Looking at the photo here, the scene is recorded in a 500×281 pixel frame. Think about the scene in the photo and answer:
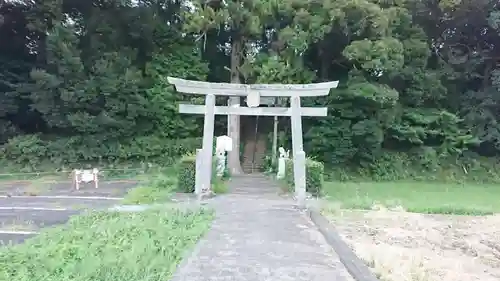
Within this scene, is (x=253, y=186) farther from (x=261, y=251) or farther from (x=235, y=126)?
(x=261, y=251)

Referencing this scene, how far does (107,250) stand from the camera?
12.5ft

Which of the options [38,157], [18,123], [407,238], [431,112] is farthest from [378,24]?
[18,123]

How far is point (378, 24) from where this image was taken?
42.7 feet

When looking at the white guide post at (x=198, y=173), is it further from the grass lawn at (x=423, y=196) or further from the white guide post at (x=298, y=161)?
the grass lawn at (x=423, y=196)

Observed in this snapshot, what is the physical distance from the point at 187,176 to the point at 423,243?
4901mm

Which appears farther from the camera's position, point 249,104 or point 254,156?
point 254,156

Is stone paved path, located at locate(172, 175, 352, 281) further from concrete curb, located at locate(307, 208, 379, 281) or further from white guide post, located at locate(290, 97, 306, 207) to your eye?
white guide post, located at locate(290, 97, 306, 207)

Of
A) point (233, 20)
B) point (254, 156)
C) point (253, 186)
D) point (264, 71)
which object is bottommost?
point (253, 186)

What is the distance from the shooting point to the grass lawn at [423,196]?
7.86 m

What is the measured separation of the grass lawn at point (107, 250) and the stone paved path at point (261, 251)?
202 mm

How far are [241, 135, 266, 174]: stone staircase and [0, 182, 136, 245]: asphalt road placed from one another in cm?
472

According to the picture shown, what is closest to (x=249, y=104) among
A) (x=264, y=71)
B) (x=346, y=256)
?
(x=264, y=71)

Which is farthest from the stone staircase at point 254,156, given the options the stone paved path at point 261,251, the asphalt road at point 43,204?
the stone paved path at point 261,251

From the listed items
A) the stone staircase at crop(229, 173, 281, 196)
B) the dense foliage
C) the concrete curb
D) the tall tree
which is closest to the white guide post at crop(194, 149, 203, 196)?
the stone staircase at crop(229, 173, 281, 196)
